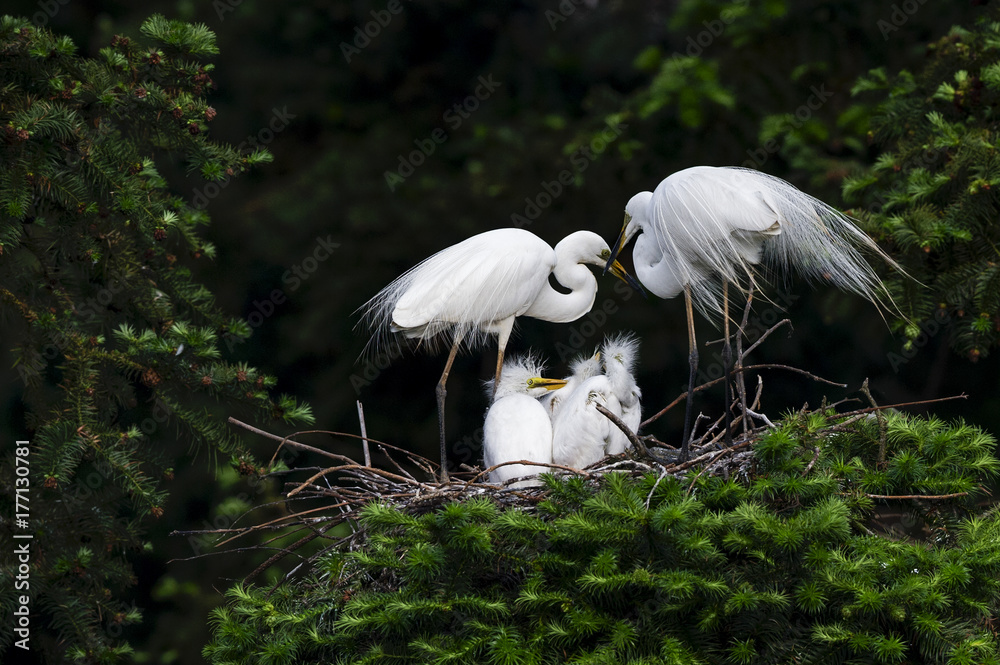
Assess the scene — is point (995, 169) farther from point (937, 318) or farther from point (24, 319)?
point (24, 319)

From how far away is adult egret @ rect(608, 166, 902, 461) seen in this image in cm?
259

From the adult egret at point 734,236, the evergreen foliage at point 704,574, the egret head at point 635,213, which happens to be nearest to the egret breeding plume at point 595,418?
the adult egret at point 734,236

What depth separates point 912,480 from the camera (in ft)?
6.87

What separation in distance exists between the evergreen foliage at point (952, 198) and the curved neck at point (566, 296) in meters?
0.99

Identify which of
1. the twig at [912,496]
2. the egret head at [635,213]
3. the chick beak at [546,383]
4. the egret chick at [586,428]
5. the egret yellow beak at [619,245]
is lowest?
the twig at [912,496]

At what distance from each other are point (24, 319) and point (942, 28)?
4227 millimetres

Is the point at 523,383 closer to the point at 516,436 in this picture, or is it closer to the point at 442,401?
the point at 442,401

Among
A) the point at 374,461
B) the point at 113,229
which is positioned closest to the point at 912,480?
the point at 113,229

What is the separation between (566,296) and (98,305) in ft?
5.33

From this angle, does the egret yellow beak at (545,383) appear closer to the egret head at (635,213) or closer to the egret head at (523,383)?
the egret head at (523,383)

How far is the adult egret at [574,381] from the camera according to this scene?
3.33 metres

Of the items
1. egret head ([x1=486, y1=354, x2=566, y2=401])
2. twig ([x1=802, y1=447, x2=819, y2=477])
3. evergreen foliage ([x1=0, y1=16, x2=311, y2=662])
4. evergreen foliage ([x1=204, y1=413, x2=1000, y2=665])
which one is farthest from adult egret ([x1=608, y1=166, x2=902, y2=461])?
evergreen foliage ([x1=0, y1=16, x2=311, y2=662])

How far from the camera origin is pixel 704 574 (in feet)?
6.17

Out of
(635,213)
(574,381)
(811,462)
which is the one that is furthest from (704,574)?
(574,381)
